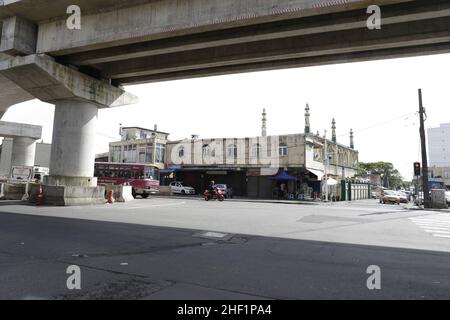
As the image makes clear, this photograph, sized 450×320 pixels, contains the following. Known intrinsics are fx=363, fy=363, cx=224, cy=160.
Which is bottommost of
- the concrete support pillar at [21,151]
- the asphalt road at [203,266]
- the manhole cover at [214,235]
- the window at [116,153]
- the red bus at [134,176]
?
the asphalt road at [203,266]

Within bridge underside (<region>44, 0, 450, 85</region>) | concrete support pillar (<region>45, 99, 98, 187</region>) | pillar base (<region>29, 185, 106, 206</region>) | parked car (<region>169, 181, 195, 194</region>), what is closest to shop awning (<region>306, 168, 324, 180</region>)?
parked car (<region>169, 181, 195, 194</region>)

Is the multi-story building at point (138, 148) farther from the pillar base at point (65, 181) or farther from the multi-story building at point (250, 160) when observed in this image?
the pillar base at point (65, 181)

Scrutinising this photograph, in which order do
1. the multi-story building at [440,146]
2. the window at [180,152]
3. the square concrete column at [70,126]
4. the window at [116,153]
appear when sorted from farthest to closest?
the multi-story building at [440,146], the window at [116,153], the window at [180,152], the square concrete column at [70,126]

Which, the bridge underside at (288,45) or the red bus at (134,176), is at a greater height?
the bridge underside at (288,45)

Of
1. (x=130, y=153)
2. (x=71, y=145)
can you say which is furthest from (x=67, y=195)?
(x=130, y=153)

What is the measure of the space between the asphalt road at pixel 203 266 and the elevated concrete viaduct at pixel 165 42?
755cm

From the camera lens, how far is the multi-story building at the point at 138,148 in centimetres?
5084

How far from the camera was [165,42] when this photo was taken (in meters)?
16.2

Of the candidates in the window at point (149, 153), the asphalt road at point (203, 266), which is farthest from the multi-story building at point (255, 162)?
the asphalt road at point (203, 266)

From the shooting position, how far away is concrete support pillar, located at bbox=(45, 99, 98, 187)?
780 inches

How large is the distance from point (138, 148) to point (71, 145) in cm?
3345

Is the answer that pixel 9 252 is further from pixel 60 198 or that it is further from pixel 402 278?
pixel 60 198

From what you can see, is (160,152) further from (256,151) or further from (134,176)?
(134,176)

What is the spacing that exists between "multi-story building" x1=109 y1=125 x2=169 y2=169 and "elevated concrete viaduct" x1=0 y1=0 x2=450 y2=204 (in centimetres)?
2830
